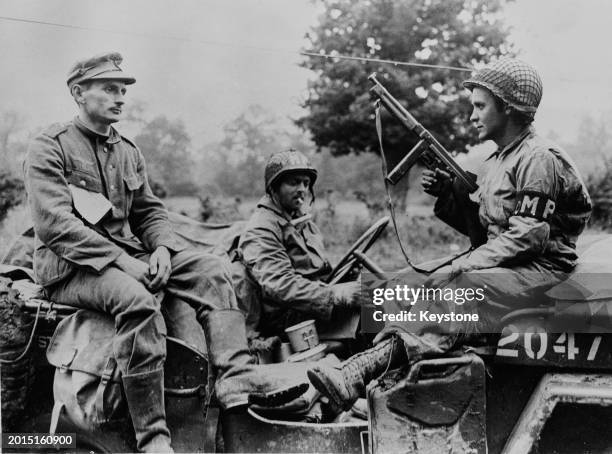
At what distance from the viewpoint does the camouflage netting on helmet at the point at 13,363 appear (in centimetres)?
352

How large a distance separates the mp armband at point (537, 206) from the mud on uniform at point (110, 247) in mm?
1482

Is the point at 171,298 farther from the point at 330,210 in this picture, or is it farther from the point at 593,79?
the point at 330,210

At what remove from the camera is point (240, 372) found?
11.4 feet

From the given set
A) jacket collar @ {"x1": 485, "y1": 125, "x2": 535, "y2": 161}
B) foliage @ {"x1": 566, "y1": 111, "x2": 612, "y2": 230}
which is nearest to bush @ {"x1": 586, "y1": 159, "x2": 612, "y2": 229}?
foliage @ {"x1": 566, "y1": 111, "x2": 612, "y2": 230}

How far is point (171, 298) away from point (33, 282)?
790mm

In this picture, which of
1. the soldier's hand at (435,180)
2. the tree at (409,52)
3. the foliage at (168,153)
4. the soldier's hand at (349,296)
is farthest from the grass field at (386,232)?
the soldier's hand at (435,180)

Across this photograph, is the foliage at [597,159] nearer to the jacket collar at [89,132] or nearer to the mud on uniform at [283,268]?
the mud on uniform at [283,268]

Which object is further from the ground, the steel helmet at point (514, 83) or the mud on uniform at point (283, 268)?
the steel helmet at point (514, 83)

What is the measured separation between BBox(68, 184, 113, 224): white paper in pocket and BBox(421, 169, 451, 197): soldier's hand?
1.63 metres

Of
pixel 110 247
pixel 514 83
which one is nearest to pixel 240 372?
pixel 110 247

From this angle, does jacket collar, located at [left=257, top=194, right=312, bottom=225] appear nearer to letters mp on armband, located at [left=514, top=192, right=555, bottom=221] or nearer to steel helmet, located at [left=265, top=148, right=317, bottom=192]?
steel helmet, located at [left=265, top=148, right=317, bottom=192]

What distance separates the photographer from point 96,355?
11.1 feet

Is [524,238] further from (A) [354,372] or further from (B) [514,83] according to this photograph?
(A) [354,372]

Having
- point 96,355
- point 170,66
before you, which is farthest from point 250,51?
point 96,355
